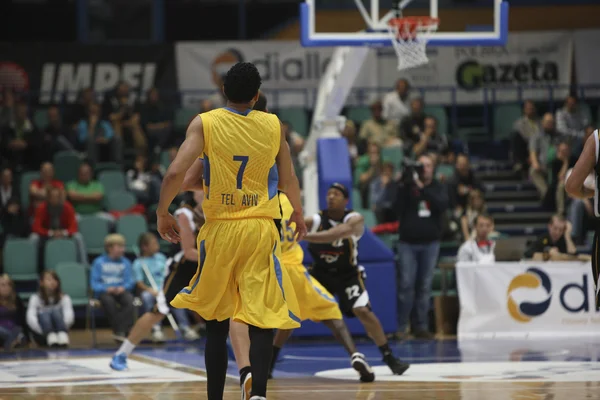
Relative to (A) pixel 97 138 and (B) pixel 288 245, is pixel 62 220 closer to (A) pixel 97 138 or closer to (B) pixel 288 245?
(A) pixel 97 138

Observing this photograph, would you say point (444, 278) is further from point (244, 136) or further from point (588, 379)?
point (244, 136)

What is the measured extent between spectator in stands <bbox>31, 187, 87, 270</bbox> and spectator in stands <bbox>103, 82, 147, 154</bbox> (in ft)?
9.59

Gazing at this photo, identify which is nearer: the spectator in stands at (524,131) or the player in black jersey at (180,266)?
the player in black jersey at (180,266)

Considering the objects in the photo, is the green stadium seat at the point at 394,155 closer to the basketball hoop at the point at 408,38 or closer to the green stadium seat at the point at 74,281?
the basketball hoop at the point at 408,38

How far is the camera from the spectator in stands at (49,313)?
14531mm

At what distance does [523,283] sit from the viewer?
14602 mm

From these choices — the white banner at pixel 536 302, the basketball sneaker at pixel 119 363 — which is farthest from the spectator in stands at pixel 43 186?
the white banner at pixel 536 302

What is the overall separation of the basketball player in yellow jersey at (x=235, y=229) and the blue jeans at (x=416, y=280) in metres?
8.19

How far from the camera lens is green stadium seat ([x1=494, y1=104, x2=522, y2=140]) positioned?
21.6 m

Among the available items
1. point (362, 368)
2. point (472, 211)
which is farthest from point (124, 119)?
point (362, 368)

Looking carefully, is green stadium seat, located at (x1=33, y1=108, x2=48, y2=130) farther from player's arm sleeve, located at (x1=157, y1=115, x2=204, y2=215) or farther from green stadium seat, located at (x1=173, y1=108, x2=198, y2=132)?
player's arm sleeve, located at (x1=157, y1=115, x2=204, y2=215)

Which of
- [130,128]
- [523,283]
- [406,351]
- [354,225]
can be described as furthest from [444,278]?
[130,128]

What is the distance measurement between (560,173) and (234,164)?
40.9 feet

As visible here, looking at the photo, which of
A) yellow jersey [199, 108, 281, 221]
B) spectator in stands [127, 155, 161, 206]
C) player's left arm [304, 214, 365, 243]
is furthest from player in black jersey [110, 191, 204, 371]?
spectator in stands [127, 155, 161, 206]
